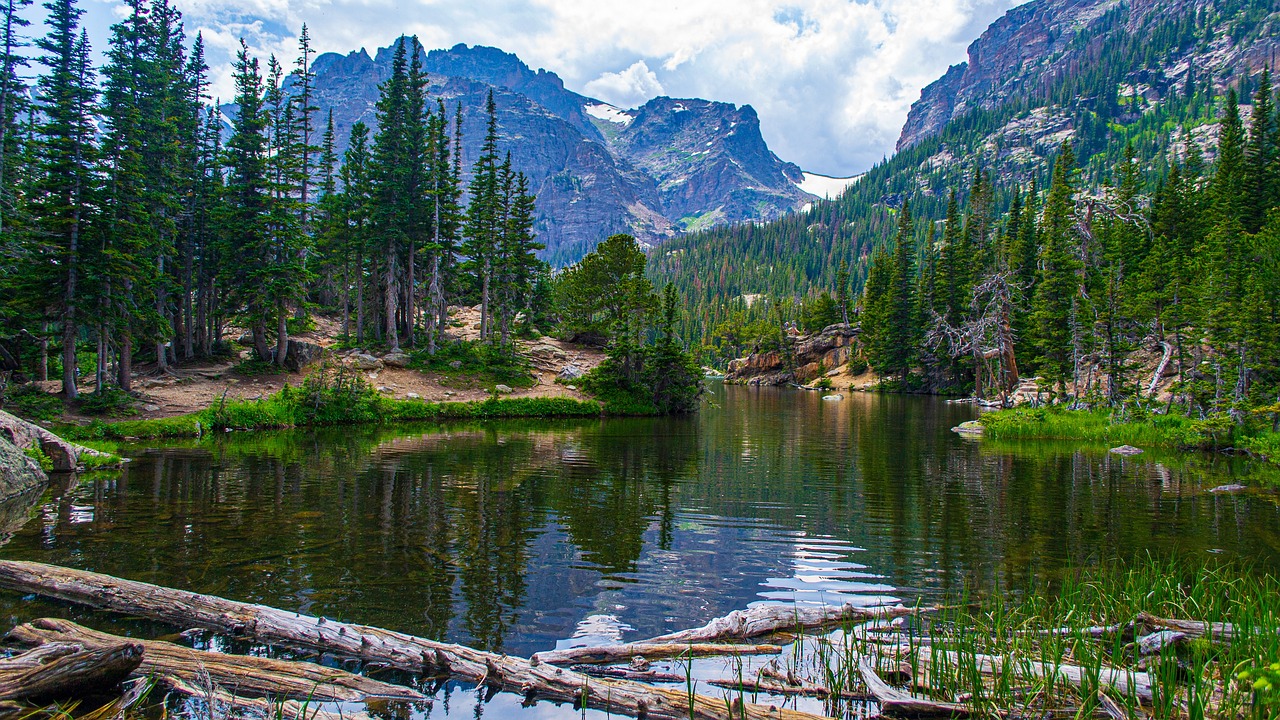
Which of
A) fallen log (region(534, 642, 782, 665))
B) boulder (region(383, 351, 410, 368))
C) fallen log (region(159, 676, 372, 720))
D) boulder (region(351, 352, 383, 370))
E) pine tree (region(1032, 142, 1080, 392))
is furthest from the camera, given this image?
boulder (region(383, 351, 410, 368))

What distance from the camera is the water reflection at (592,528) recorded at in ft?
26.6

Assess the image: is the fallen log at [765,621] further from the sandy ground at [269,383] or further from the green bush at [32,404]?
the sandy ground at [269,383]

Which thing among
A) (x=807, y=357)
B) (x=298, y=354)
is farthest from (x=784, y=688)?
(x=807, y=357)

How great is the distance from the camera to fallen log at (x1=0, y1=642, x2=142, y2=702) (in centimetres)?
457

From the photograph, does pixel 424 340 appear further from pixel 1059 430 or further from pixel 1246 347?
pixel 1246 347

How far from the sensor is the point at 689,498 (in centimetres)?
1520

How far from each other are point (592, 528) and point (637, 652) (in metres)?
6.24

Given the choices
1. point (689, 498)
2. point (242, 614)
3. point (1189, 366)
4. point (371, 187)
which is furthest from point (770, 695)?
point (371, 187)

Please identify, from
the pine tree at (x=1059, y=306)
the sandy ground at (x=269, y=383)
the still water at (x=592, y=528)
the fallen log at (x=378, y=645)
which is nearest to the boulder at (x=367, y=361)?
the sandy ground at (x=269, y=383)

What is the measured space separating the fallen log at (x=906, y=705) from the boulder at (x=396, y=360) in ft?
122

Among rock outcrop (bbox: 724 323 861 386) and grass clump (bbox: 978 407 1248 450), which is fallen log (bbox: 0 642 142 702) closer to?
grass clump (bbox: 978 407 1248 450)

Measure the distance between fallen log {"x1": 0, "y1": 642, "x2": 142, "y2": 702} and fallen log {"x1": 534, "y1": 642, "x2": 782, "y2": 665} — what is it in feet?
11.1

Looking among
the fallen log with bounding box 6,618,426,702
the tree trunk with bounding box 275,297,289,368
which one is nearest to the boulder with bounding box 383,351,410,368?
the tree trunk with bounding box 275,297,289,368

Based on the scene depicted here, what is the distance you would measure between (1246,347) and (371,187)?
46.1 meters
